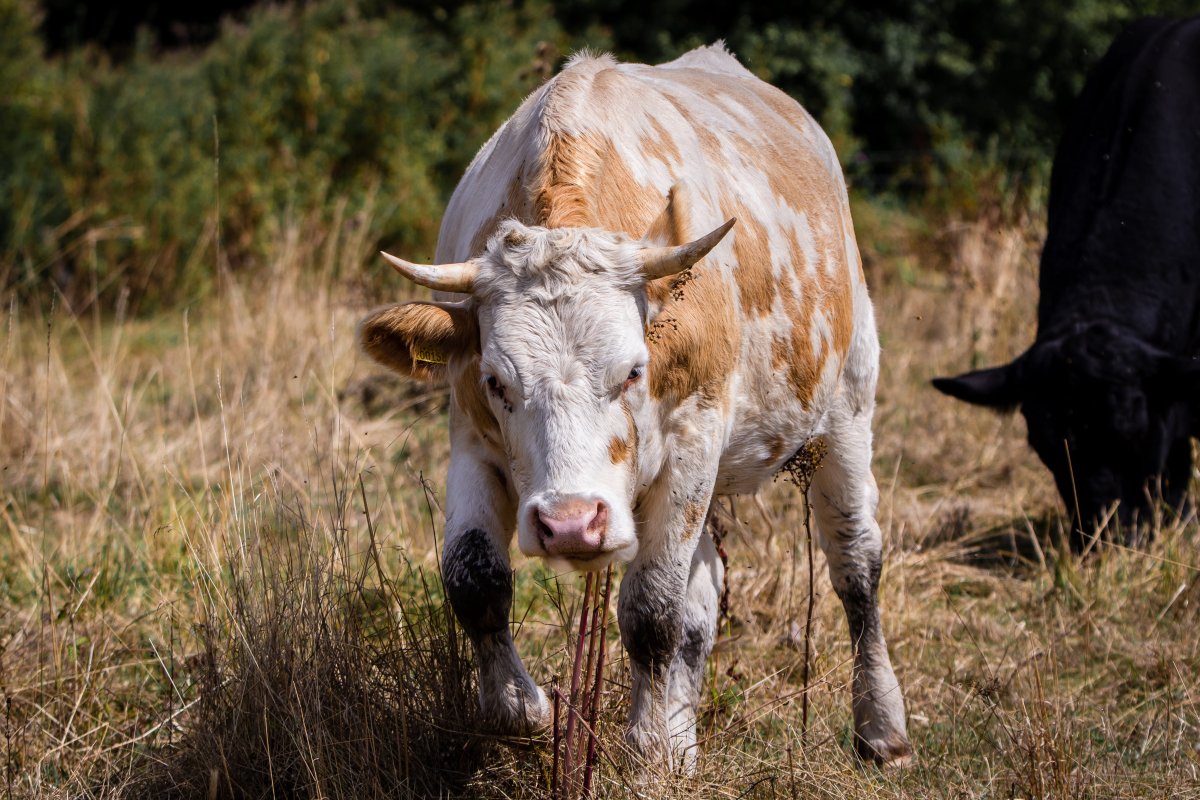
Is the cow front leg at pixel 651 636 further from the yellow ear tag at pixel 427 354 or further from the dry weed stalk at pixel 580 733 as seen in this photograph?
the yellow ear tag at pixel 427 354

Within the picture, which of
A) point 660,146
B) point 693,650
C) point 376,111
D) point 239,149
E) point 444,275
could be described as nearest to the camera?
point 444,275

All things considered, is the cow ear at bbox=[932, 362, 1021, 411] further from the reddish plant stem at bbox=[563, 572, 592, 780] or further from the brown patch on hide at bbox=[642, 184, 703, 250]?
the reddish plant stem at bbox=[563, 572, 592, 780]

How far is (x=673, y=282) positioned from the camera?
10.4 ft

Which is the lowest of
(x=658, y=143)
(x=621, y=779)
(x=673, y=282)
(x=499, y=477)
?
(x=621, y=779)

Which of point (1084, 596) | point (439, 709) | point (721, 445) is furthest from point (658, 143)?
point (1084, 596)

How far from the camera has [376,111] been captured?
38.9 ft

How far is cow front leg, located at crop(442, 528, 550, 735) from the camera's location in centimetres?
318

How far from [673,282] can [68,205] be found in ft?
28.4

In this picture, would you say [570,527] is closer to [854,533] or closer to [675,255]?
[675,255]

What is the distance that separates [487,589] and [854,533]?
1.72 meters

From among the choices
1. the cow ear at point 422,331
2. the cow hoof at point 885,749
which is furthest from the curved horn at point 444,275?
the cow hoof at point 885,749

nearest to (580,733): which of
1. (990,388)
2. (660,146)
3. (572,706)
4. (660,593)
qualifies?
(572,706)

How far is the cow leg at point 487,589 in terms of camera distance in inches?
125

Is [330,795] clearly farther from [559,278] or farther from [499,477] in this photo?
[559,278]
